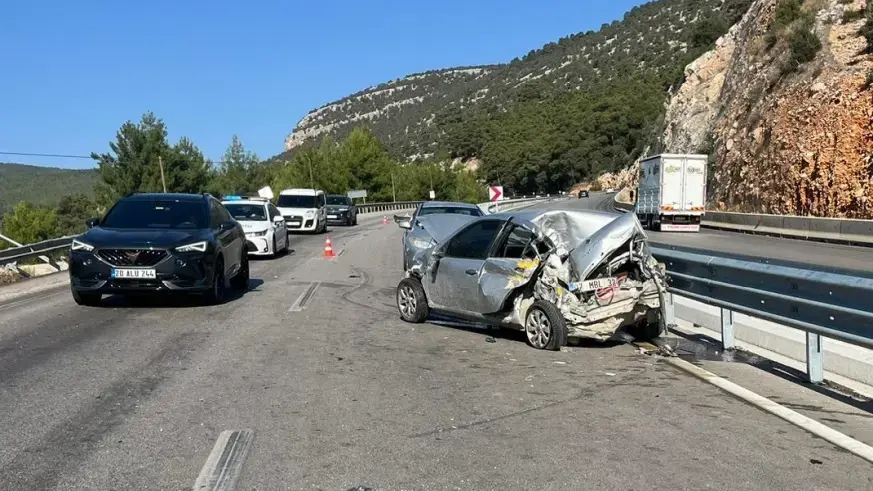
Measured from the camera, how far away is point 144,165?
301 feet

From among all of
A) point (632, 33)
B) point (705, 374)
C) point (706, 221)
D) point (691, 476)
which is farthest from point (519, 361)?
point (632, 33)

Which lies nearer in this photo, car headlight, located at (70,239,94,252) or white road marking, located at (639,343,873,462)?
white road marking, located at (639,343,873,462)

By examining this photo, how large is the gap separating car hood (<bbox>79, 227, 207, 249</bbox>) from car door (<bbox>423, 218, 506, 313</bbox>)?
3.67 m

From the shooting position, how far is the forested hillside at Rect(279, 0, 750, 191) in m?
113

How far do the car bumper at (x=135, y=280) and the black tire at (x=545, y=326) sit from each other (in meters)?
5.12

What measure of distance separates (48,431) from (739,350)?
6.48m

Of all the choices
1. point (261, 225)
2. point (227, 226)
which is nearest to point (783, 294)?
point (227, 226)

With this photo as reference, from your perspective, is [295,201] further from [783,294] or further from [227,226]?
[783,294]

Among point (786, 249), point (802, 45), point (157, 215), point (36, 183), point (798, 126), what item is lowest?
point (786, 249)

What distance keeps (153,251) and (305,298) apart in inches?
114

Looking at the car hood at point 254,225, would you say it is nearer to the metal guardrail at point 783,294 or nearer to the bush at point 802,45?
the metal guardrail at point 783,294

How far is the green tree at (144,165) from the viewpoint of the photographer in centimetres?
8975

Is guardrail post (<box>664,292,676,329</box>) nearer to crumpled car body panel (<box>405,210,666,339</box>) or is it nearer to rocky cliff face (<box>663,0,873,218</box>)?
crumpled car body panel (<box>405,210,666,339</box>)

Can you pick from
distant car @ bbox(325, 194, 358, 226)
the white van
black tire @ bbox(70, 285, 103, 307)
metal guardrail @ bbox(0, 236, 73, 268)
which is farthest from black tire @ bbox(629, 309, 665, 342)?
distant car @ bbox(325, 194, 358, 226)
